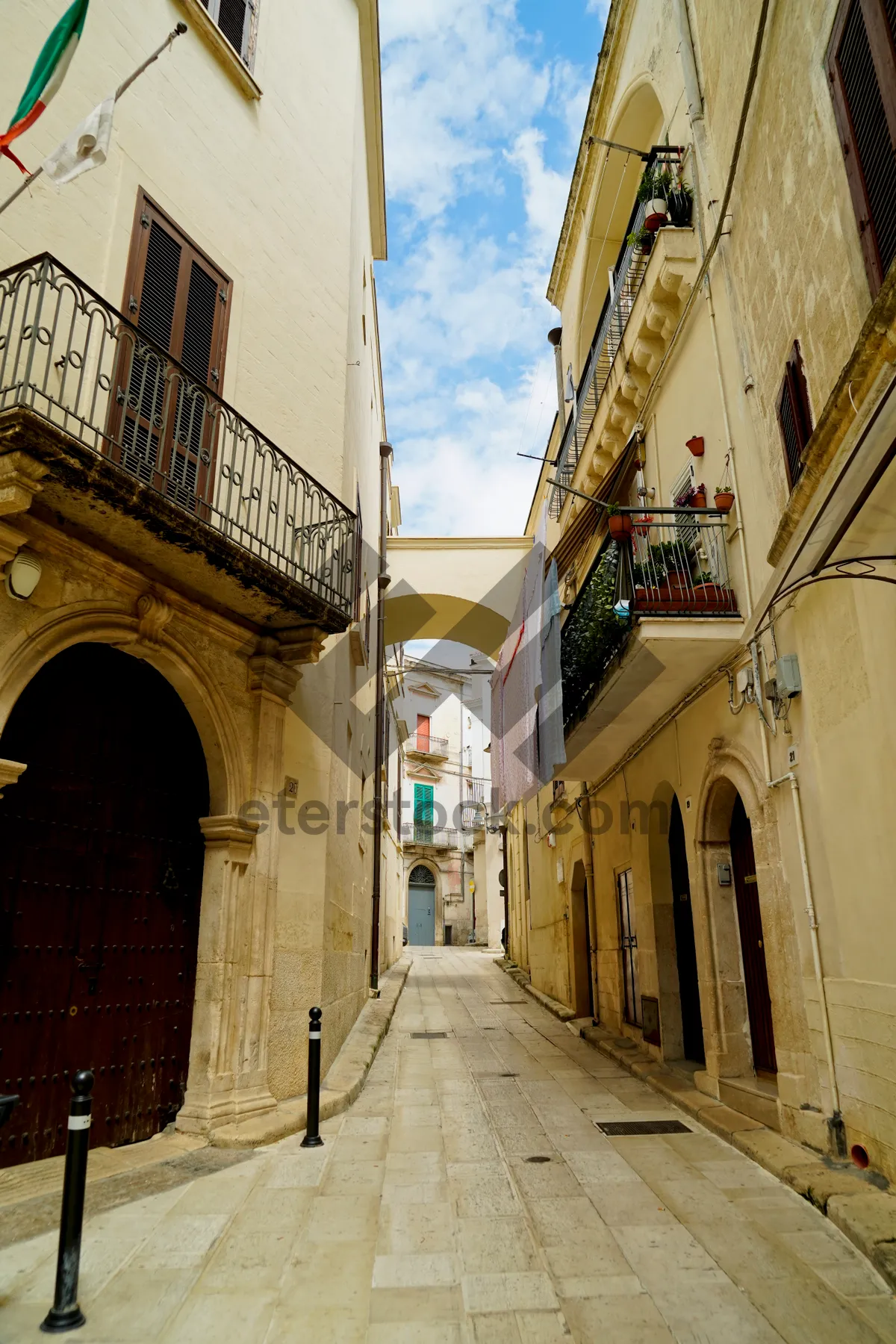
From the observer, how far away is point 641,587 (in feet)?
22.5

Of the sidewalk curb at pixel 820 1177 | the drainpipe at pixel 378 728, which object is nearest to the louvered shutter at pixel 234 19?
the drainpipe at pixel 378 728

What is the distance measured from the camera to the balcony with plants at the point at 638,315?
801 centimetres

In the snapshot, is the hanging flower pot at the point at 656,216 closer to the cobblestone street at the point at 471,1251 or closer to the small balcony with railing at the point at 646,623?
the small balcony with railing at the point at 646,623

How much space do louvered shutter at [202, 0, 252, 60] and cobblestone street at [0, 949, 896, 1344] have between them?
397 inches

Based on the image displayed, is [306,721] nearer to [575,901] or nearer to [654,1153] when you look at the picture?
[654,1153]

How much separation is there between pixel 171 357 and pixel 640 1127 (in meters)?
6.81

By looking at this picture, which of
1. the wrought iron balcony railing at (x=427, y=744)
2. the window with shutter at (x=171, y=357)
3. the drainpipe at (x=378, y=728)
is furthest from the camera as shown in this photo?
the wrought iron balcony railing at (x=427, y=744)

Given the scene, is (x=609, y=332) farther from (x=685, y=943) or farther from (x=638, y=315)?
(x=685, y=943)

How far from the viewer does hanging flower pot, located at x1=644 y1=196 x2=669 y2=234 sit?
8.00 m

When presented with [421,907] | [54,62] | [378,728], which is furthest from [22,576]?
[421,907]

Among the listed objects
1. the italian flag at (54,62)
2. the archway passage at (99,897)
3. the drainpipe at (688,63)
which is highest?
the drainpipe at (688,63)

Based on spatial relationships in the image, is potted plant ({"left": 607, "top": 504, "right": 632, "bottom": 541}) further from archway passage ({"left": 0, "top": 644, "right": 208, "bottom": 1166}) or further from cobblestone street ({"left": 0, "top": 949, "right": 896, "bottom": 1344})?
cobblestone street ({"left": 0, "top": 949, "right": 896, "bottom": 1344})

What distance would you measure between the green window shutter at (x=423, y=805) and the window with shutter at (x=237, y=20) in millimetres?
32798

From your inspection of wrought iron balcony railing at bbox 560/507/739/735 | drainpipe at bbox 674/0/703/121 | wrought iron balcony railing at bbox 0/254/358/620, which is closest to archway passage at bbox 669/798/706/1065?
wrought iron balcony railing at bbox 560/507/739/735
